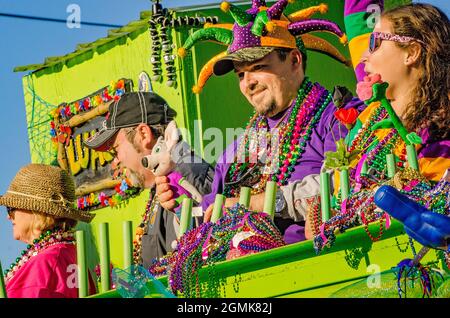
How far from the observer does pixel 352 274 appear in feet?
10.6

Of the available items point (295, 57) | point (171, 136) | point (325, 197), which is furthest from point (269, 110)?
point (325, 197)

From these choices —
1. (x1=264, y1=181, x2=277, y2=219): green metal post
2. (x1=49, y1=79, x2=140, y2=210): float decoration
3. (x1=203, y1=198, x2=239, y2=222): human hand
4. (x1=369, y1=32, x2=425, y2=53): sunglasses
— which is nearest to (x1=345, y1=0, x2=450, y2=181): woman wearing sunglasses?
(x1=369, y1=32, x2=425, y2=53): sunglasses

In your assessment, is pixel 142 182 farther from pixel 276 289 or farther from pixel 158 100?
pixel 276 289

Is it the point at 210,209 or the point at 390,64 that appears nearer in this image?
the point at 390,64

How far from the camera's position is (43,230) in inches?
163

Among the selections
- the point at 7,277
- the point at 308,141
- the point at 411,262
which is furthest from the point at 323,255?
the point at 7,277

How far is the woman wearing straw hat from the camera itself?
396 cm

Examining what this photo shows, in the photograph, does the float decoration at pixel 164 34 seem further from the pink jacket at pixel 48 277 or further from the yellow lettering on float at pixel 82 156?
the pink jacket at pixel 48 277

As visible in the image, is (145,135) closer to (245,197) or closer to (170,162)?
(170,162)

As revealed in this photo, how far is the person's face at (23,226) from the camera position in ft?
13.6

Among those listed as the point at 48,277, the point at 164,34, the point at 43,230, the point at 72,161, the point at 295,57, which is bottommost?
the point at 48,277

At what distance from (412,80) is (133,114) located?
1591 millimetres

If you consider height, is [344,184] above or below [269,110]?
below

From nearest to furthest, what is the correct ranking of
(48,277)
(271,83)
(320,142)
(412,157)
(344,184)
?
(412,157), (344,184), (48,277), (320,142), (271,83)
